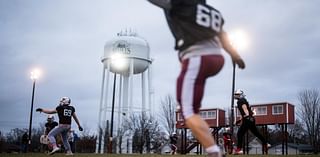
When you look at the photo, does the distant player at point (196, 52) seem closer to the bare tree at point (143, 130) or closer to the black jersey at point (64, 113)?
the black jersey at point (64, 113)

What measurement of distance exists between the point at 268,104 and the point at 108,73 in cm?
2065

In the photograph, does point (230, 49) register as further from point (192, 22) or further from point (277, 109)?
point (277, 109)

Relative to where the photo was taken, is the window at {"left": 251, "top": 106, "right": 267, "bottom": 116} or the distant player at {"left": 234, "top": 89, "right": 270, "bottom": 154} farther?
the window at {"left": 251, "top": 106, "right": 267, "bottom": 116}

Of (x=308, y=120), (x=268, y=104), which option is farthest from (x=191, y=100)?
(x=308, y=120)

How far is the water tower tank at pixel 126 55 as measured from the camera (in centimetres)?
4962

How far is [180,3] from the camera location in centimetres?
468

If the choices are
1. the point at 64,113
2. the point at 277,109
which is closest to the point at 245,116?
the point at 64,113

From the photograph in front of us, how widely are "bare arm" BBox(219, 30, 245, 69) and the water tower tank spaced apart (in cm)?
4453

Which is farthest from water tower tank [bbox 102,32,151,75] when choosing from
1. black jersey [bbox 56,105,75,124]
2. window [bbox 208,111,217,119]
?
black jersey [bbox 56,105,75,124]

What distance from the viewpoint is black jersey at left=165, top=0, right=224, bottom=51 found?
179 inches

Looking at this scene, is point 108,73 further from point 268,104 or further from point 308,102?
point 308,102

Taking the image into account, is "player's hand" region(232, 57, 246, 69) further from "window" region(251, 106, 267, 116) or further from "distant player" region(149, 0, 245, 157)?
"window" region(251, 106, 267, 116)

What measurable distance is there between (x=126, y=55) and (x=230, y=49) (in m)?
45.1

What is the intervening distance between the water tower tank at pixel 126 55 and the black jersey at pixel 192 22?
4471 centimetres
